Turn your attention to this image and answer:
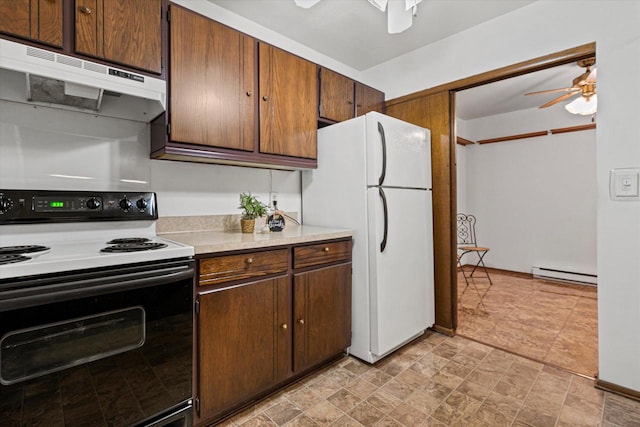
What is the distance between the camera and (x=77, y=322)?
1.12 metres

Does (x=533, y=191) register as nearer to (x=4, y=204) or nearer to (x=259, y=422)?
(x=259, y=422)

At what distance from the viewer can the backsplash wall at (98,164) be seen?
149cm

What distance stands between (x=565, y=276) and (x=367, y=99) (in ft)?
12.7

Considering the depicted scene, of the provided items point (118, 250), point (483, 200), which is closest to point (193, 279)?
point (118, 250)

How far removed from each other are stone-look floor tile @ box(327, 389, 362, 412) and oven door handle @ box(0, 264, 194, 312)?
42.4 inches

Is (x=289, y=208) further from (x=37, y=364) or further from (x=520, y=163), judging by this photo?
(x=520, y=163)

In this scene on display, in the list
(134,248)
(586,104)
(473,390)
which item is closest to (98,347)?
(134,248)

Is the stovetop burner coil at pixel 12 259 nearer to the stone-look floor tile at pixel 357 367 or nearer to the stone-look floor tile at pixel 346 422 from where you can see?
the stone-look floor tile at pixel 346 422

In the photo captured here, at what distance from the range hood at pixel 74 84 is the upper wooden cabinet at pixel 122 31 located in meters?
0.08

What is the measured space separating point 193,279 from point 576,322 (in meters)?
3.38

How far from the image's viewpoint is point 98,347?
3.80 ft

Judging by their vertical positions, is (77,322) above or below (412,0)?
below

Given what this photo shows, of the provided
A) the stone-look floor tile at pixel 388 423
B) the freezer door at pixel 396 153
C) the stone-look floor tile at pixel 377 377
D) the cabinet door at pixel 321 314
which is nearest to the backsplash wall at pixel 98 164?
the cabinet door at pixel 321 314

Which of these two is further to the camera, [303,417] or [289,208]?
[289,208]
